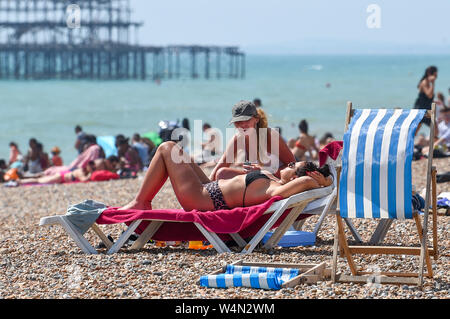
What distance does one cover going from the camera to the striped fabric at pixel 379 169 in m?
3.96

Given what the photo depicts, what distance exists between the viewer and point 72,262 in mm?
4969

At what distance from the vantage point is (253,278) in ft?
13.4

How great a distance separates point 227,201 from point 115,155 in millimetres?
8427

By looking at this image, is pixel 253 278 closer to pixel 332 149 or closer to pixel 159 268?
pixel 159 268

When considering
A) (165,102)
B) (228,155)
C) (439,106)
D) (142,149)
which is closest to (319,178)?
(228,155)

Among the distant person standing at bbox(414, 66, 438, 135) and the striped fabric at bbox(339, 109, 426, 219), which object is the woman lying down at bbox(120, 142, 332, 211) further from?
the distant person standing at bbox(414, 66, 438, 135)

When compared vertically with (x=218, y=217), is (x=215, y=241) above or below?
below

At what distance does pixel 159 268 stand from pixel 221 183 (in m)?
0.77

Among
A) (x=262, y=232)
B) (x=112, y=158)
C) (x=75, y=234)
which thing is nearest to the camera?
(x=262, y=232)

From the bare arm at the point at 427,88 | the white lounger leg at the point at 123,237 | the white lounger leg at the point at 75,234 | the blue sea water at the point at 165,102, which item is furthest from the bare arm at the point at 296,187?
the blue sea water at the point at 165,102

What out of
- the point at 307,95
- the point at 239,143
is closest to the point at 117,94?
the point at 307,95

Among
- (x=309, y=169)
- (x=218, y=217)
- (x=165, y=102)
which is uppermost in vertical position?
(x=309, y=169)

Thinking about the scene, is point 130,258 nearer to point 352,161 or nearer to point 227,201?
point 227,201

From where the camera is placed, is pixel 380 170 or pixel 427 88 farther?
pixel 427 88
